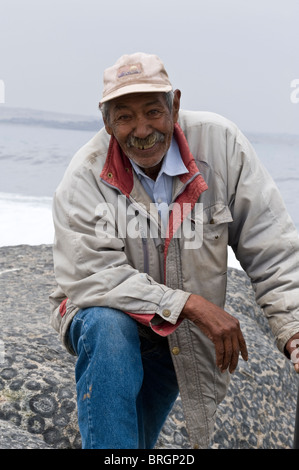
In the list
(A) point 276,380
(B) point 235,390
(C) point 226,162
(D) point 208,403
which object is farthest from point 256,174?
(A) point 276,380

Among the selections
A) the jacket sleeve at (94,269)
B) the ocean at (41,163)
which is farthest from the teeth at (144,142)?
the ocean at (41,163)

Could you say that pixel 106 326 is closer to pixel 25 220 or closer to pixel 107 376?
pixel 107 376

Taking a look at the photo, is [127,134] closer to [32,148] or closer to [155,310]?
[155,310]

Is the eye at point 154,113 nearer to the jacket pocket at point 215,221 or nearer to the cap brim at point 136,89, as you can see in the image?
the cap brim at point 136,89

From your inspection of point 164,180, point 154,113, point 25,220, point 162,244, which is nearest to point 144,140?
point 154,113

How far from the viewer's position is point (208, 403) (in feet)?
10.4

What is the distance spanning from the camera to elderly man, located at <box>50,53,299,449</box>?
281 cm

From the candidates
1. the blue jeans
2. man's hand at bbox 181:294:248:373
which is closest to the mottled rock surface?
the blue jeans

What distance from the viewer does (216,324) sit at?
281cm

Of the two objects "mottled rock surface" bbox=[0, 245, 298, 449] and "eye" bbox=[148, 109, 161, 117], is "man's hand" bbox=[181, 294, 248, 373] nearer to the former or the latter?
"eye" bbox=[148, 109, 161, 117]

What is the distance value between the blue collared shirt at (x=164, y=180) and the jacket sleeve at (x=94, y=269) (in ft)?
0.66

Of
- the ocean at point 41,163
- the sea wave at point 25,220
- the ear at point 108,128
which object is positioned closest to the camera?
the ear at point 108,128

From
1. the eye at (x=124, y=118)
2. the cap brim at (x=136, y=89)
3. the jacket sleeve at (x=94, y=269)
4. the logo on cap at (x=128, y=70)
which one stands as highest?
the logo on cap at (x=128, y=70)

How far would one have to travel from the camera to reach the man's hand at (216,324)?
2807 millimetres
